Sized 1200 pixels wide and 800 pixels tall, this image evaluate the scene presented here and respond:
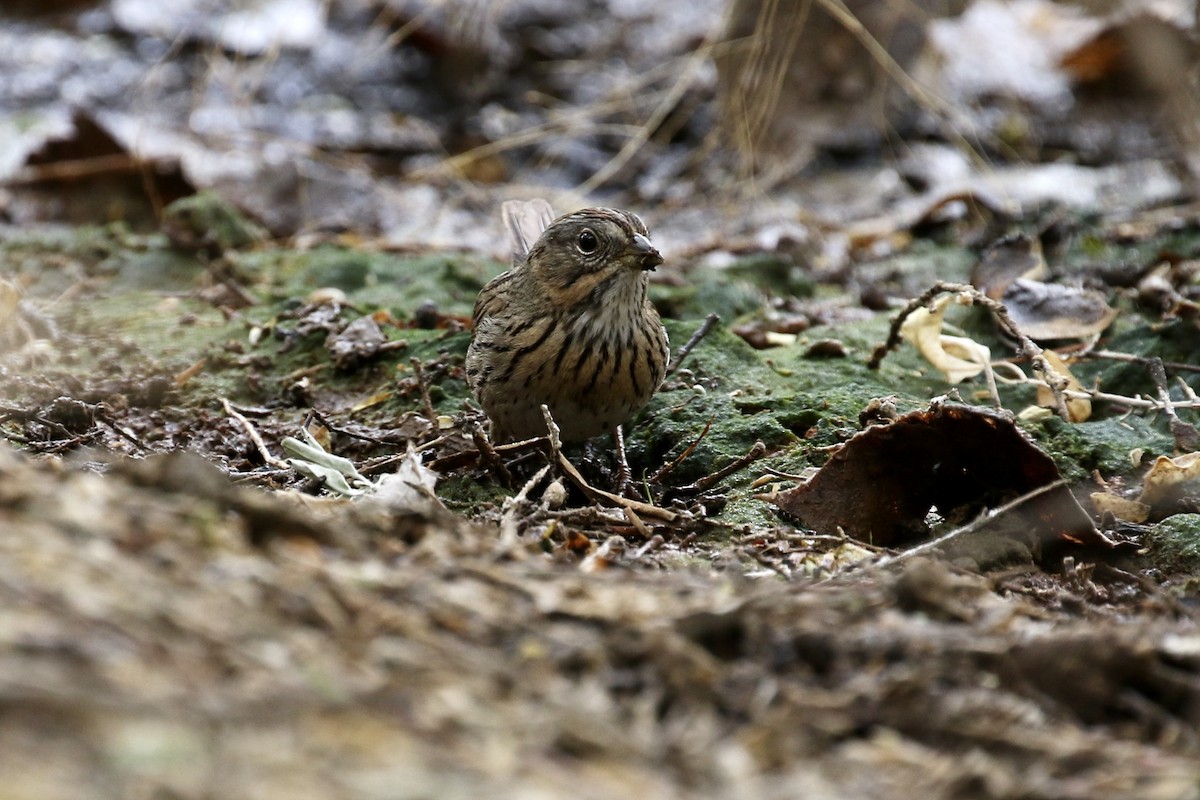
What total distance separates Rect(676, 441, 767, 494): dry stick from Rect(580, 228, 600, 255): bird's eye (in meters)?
1.03

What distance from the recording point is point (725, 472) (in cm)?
444

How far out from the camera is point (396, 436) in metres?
4.90

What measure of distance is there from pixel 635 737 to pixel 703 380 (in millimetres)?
3239

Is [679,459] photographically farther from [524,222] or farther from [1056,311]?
[524,222]

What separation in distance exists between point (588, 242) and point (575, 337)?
1.41 ft

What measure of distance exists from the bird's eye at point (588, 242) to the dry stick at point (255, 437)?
52.4 inches

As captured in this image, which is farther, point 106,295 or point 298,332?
point 106,295

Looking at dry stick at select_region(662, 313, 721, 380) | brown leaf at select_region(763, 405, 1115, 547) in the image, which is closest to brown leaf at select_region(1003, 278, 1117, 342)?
dry stick at select_region(662, 313, 721, 380)

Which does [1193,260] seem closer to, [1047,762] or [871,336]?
[871,336]

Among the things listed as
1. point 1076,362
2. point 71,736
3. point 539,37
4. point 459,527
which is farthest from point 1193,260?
point 539,37

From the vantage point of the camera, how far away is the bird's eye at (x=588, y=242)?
16.6 ft

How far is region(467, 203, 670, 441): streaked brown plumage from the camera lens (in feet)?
15.5

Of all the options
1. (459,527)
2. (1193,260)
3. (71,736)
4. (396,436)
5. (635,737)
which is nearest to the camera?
(71,736)

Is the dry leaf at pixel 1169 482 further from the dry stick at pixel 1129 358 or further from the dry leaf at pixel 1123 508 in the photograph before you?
the dry stick at pixel 1129 358
